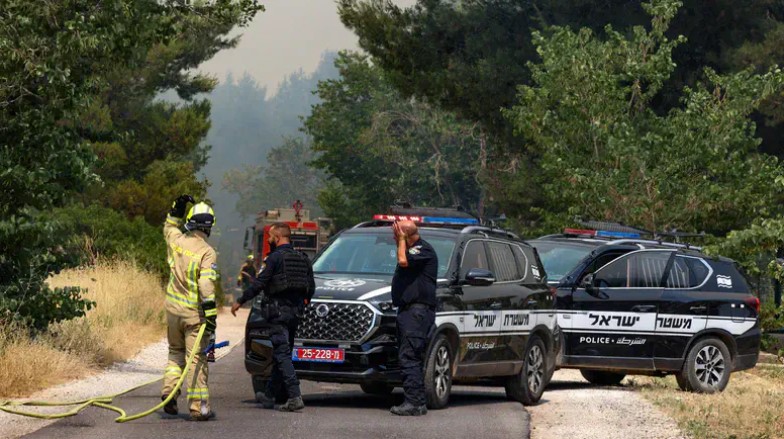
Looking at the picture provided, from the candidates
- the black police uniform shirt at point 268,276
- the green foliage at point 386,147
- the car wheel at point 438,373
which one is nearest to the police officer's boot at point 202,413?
the black police uniform shirt at point 268,276

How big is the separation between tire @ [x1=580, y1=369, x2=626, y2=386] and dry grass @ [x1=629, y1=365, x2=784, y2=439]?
28 cm

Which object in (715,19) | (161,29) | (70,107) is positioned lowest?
(70,107)

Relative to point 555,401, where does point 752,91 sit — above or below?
above

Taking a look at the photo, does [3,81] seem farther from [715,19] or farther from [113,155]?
[113,155]

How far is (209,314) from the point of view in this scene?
12445 mm

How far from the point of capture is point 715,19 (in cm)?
3800

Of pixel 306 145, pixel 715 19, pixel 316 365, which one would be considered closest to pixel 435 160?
pixel 715 19

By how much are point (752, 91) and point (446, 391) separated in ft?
50.7

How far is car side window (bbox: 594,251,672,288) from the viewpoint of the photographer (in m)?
Result: 18.5

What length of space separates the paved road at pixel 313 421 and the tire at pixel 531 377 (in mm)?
240

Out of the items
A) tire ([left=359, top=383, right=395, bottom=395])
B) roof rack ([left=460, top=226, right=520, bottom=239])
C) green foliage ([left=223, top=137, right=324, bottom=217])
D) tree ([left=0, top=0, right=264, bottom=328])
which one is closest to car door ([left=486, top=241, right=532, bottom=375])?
roof rack ([left=460, top=226, right=520, bottom=239])

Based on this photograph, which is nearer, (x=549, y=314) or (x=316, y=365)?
(x=316, y=365)

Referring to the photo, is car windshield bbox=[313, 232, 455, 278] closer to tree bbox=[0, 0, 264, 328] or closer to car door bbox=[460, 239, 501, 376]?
car door bbox=[460, 239, 501, 376]

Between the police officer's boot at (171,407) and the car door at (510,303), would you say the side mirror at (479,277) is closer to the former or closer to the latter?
the car door at (510,303)
